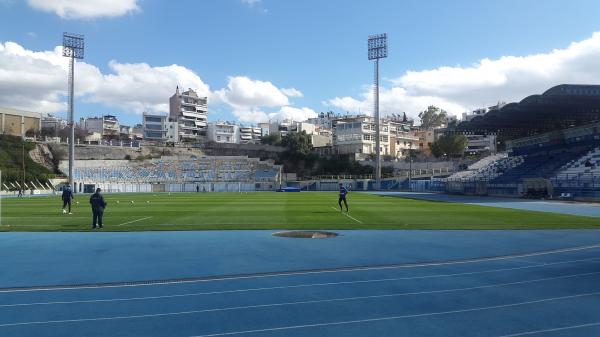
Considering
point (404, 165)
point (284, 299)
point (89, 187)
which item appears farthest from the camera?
point (404, 165)

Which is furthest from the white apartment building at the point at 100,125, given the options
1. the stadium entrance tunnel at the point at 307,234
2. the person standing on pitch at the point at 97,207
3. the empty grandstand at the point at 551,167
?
the stadium entrance tunnel at the point at 307,234

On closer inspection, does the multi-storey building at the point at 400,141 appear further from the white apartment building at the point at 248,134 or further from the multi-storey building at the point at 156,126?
the multi-storey building at the point at 156,126

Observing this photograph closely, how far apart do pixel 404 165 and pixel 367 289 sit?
→ 290ft

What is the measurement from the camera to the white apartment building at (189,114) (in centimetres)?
13212

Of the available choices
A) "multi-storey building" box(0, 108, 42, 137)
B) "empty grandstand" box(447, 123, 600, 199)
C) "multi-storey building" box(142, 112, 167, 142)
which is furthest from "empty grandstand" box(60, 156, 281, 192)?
"empty grandstand" box(447, 123, 600, 199)

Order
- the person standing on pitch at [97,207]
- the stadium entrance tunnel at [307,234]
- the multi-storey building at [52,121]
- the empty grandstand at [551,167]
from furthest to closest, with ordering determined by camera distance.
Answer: the multi-storey building at [52,121] → the empty grandstand at [551,167] → the person standing on pitch at [97,207] → the stadium entrance tunnel at [307,234]

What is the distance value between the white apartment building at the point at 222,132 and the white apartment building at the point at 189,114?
2.30 meters

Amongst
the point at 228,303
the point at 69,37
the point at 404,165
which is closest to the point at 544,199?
the point at 228,303

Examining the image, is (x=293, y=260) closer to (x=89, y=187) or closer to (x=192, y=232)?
(x=192, y=232)

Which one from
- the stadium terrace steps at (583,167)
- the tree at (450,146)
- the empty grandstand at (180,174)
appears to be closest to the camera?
the stadium terrace steps at (583,167)

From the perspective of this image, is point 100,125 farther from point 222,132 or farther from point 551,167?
point 551,167

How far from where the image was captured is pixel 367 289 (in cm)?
896

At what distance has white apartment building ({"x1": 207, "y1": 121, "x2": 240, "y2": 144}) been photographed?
443ft

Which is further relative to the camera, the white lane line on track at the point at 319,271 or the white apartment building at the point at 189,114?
the white apartment building at the point at 189,114
